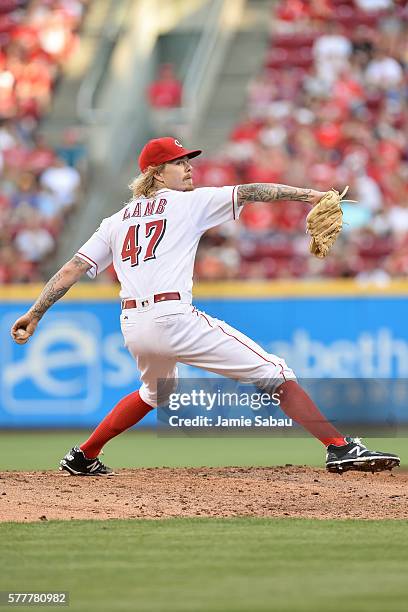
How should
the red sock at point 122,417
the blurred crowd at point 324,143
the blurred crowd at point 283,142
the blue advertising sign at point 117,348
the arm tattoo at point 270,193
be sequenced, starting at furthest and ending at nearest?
the blurred crowd at point 283,142 < the blurred crowd at point 324,143 < the blue advertising sign at point 117,348 < the red sock at point 122,417 < the arm tattoo at point 270,193

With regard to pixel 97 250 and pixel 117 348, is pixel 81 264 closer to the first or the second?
pixel 97 250

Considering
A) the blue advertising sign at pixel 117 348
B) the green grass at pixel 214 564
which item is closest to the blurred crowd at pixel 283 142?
the blue advertising sign at pixel 117 348

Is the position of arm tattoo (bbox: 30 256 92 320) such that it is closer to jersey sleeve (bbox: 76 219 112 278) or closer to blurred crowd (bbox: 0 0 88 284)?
jersey sleeve (bbox: 76 219 112 278)

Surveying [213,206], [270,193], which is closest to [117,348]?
[213,206]

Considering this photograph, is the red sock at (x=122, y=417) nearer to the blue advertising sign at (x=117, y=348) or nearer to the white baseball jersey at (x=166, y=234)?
the white baseball jersey at (x=166, y=234)

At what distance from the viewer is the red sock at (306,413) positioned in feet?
22.0

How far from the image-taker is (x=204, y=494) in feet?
21.9

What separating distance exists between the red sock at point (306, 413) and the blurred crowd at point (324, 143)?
6196 millimetres

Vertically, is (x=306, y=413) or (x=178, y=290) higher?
(x=178, y=290)

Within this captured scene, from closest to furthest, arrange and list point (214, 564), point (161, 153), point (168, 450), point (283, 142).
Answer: point (214, 564)
point (161, 153)
point (168, 450)
point (283, 142)

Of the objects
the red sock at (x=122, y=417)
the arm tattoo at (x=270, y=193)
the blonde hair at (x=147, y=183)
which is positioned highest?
the blonde hair at (x=147, y=183)

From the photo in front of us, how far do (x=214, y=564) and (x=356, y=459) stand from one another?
1918 millimetres

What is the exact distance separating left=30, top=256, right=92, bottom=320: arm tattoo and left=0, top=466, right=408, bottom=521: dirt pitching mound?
0.94 meters

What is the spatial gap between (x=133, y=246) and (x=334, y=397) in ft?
17.5
